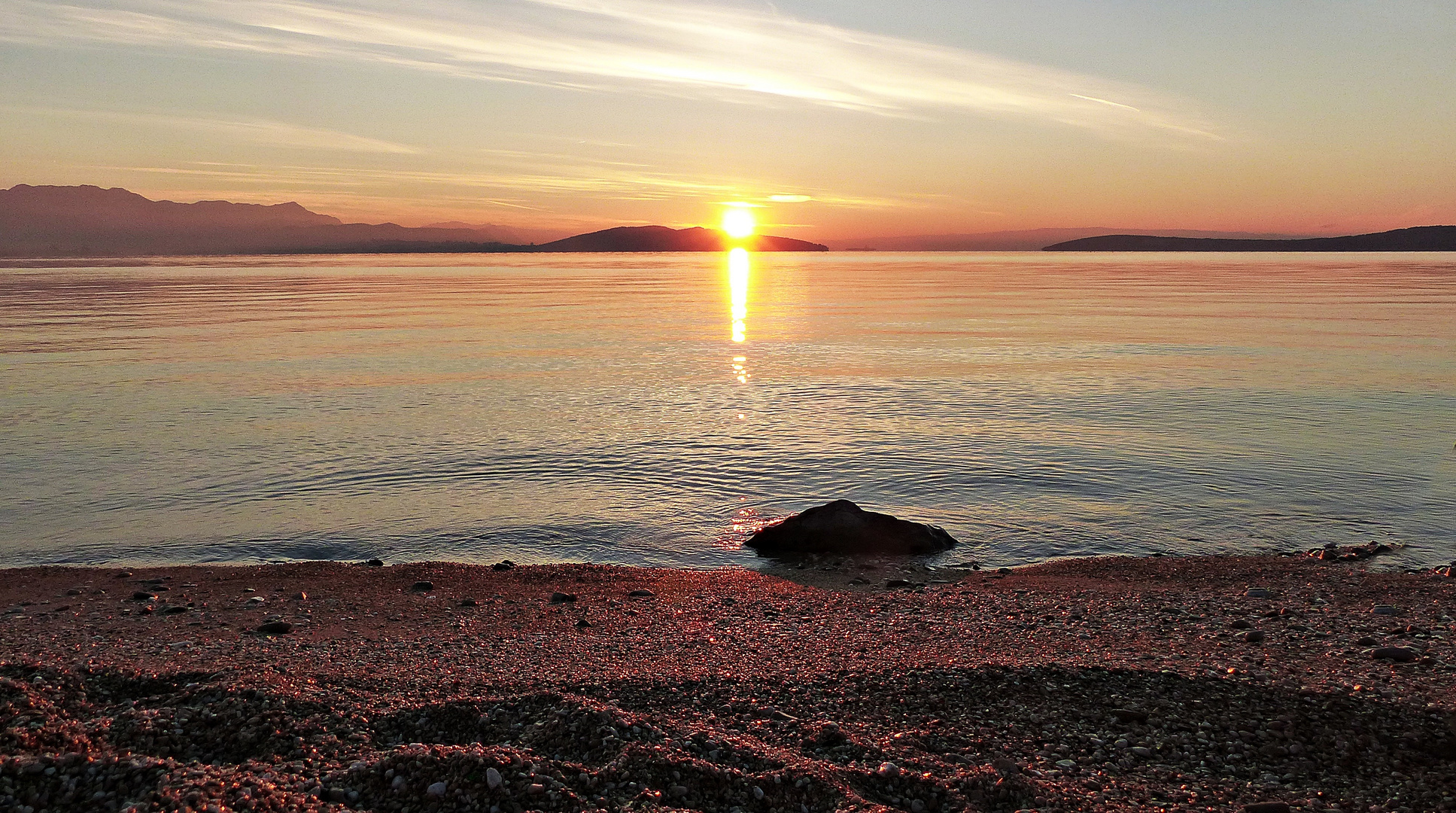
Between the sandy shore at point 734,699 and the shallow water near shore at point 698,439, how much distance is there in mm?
3178

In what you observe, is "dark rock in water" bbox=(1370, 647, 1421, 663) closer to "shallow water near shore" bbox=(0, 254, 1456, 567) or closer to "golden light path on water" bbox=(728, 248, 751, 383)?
"shallow water near shore" bbox=(0, 254, 1456, 567)

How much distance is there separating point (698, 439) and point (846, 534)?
8396 millimetres

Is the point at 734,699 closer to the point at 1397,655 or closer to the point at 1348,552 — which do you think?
the point at 1397,655

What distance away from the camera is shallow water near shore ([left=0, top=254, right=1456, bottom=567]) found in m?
15.2

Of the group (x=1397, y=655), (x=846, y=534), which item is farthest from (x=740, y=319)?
(x=1397, y=655)

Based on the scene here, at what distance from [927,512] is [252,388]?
21.1 metres

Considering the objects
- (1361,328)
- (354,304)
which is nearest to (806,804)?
(1361,328)

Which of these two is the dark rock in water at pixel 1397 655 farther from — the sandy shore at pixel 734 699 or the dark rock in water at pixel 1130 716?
the dark rock in water at pixel 1130 716

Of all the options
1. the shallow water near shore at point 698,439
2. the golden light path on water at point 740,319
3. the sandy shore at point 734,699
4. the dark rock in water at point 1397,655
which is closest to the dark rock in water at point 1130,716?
the sandy shore at point 734,699

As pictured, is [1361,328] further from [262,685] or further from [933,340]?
[262,685]

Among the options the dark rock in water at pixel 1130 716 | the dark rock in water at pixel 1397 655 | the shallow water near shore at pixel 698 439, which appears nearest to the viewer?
the dark rock in water at pixel 1130 716

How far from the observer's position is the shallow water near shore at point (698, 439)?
1521 cm

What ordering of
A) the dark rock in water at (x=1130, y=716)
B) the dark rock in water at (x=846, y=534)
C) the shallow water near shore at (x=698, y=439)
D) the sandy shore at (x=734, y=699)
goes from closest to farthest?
the sandy shore at (x=734, y=699), the dark rock in water at (x=1130, y=716), the dark rock in water at (x=846, y=534), the shallow water near shore at (x=698, y=439)

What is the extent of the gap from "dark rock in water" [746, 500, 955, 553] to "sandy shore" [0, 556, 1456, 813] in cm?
206
